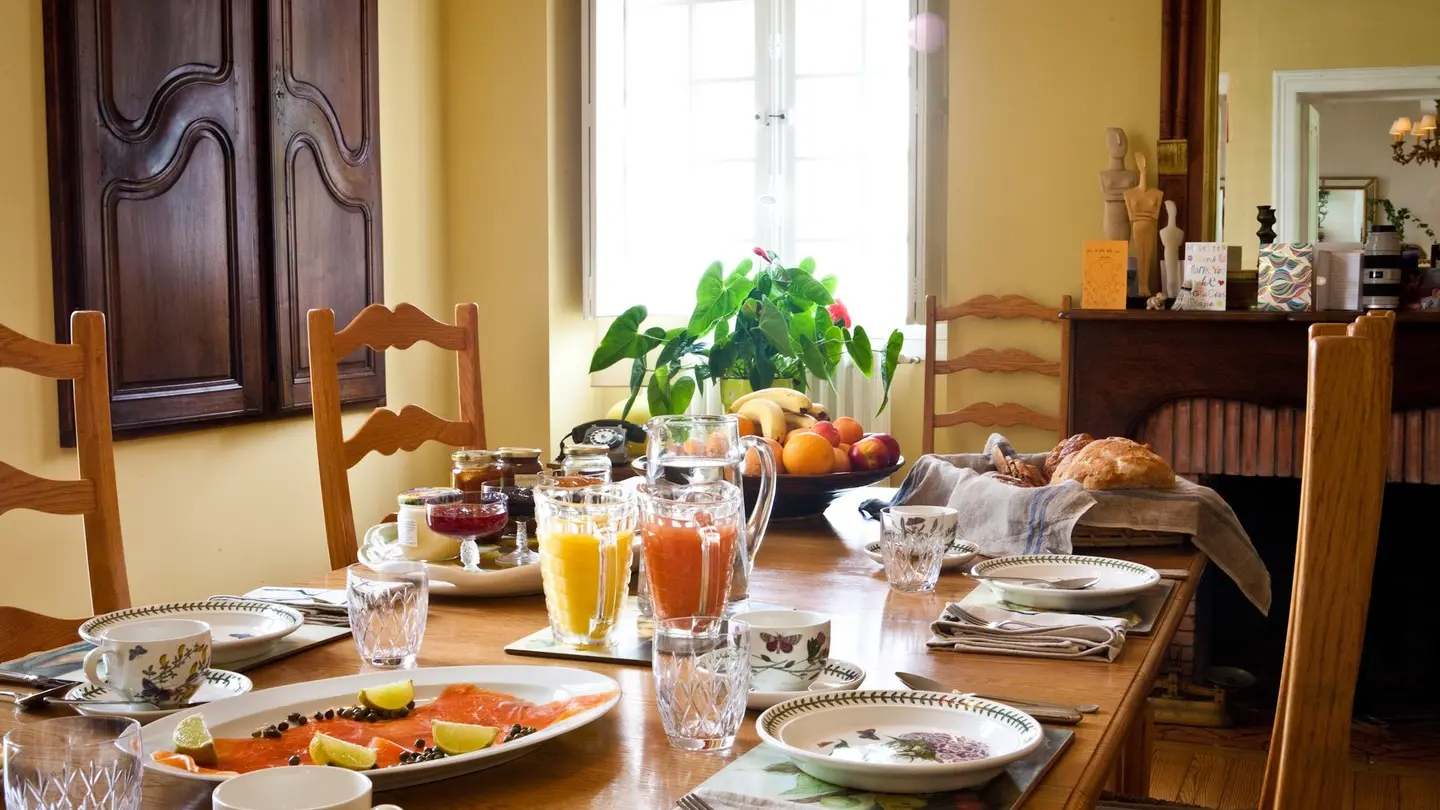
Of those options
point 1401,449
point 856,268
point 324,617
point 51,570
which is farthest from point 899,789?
point 856,268

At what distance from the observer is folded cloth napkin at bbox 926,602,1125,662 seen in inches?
46.8

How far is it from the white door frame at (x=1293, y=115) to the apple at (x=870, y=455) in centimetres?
208

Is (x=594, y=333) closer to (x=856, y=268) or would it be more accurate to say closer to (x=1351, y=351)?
(x=856, y=268)

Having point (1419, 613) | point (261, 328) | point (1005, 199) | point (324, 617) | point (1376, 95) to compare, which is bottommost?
point (1419, 613)

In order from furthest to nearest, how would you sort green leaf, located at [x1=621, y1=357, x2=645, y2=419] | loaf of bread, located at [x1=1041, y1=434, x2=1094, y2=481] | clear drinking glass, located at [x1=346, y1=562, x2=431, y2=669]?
green leaf, located at [x1=621, y1=357, x2=645, y2=419] → loaf of bread, located at [x1=1041, y1=434, x2=1094, y2=481] → clear drinking glass, located at [x1=346, y1=562, x2=431, y2=669]

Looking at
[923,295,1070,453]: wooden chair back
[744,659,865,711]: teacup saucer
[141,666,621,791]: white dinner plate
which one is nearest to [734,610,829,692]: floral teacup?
[744,659,865,711]: teacup saucer

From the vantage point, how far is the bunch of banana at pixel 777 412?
2133 mm

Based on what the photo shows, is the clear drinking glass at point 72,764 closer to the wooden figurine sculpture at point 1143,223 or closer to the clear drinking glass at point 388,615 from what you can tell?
Answer: the clear drinking glass at point 388,615

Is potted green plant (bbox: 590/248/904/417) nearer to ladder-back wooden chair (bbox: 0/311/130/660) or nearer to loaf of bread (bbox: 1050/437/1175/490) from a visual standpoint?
loaf of bread (bbox: 1050/437/1175/490)

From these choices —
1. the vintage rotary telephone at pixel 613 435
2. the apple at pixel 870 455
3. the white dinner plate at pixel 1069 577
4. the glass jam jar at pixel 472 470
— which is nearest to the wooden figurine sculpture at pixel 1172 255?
the vintage rotary telephone at pixel 613 435

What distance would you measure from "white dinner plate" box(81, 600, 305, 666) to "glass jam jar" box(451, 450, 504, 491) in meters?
0.32

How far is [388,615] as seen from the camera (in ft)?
3.75

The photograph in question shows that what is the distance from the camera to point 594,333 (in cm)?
453

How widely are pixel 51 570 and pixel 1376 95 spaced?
3.38 metres
